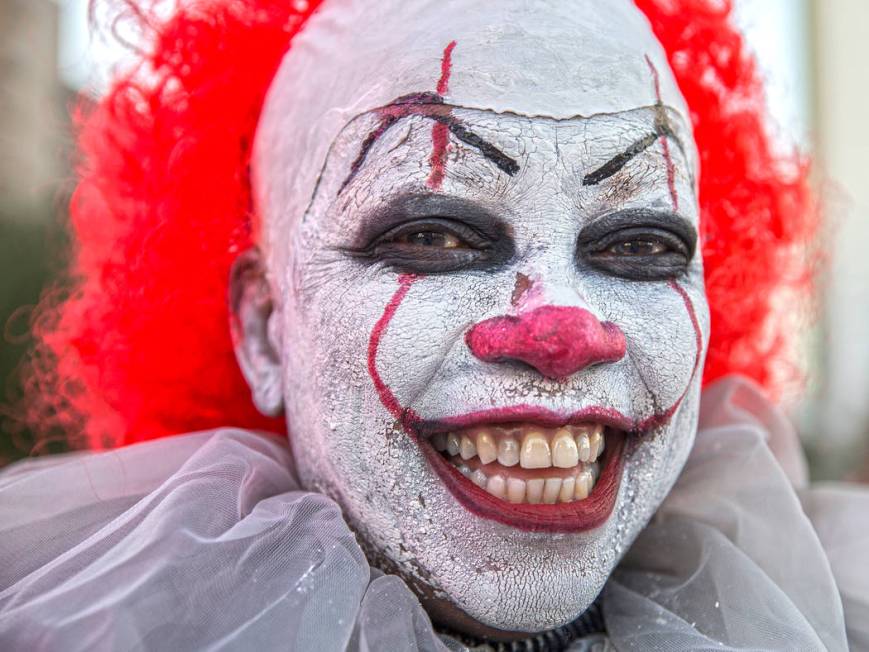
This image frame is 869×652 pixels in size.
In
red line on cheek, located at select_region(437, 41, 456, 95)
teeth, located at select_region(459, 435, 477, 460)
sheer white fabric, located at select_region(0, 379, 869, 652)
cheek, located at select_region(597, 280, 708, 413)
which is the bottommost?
sheer white fabric, located at select_region(0, 379, 869, 652)

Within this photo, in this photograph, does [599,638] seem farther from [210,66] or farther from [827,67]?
[827,67]

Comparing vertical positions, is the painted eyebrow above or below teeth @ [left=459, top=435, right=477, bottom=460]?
above

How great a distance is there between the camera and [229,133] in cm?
159

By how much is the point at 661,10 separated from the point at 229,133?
923mm

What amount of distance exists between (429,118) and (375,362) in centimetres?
37

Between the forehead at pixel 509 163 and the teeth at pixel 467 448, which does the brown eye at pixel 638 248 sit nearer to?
the forehead at pixel 509 163

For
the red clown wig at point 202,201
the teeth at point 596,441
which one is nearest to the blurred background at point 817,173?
the red clown wig at point 202,201

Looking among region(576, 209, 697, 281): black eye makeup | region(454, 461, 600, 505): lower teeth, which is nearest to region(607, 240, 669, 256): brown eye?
region(576, 209, 697, 281): black eye makeup

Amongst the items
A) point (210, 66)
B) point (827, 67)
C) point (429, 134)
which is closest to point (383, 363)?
point (429, 134)

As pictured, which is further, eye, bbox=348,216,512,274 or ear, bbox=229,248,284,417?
ear, bbox=229,248,284,417

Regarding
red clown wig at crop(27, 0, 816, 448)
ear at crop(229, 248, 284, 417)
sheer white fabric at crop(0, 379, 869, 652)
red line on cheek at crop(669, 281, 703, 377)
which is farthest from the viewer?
red clown wig at crop(27, 0, 816, 448)

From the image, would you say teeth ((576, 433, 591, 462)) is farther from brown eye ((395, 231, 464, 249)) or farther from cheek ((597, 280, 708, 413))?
brown eye ((395, 231, 464, 249))

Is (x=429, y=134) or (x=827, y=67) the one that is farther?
(x=827, y=67)

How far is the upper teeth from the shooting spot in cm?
117
